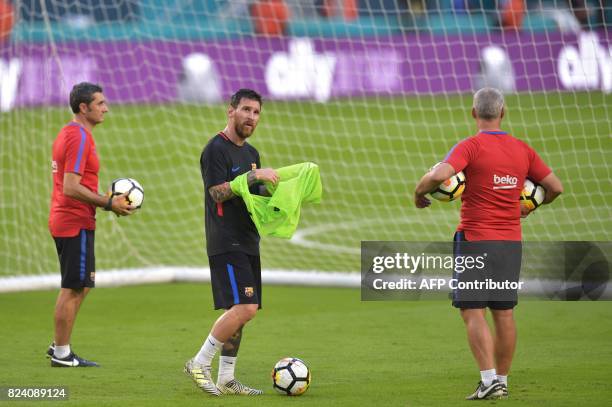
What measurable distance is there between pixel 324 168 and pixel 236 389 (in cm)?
1252

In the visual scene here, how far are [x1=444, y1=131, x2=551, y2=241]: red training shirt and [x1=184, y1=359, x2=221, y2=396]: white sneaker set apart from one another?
1886mm

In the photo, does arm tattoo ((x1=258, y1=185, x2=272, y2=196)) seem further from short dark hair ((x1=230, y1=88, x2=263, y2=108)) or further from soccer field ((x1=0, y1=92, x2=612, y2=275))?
soccer field ((x1=0, y1=92, x2=612, y2=275))

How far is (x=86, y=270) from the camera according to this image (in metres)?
8.68

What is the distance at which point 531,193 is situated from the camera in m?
7.48

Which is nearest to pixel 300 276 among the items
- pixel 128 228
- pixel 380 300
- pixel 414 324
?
pixel 380 300

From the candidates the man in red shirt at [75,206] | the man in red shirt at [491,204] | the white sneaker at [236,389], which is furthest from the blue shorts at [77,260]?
the man in red shirt at [491,204]

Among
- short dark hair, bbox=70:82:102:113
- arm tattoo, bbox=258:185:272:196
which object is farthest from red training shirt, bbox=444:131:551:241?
short dark hair, bbox=70:82:102:113

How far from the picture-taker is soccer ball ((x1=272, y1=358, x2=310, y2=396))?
287 inches

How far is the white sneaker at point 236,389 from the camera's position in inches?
292

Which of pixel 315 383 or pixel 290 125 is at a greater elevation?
pixel 290 125

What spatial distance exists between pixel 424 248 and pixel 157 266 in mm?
5938

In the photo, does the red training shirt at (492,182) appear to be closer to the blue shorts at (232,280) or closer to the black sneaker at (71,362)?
the blue shorts at (232,280)

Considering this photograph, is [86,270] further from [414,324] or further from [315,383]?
[414,324]

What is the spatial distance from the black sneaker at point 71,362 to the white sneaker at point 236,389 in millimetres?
1463
